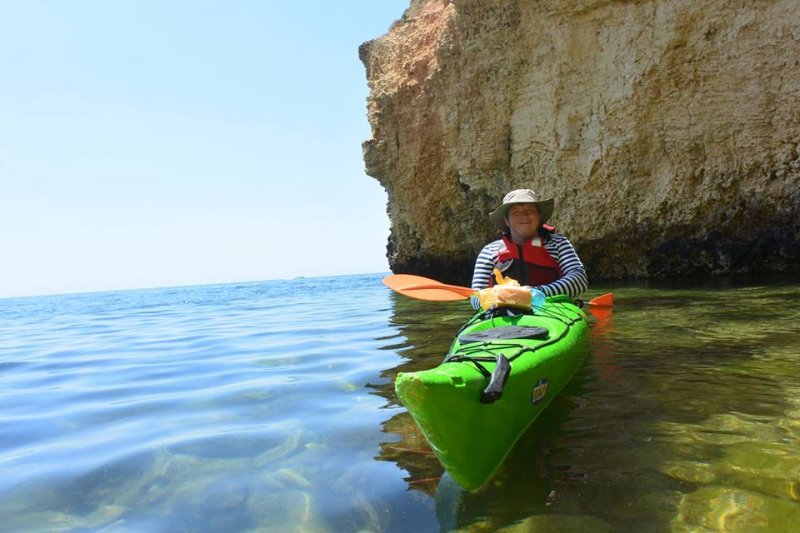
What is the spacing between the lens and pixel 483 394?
1996 mm

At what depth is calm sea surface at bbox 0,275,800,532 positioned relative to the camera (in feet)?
6.29

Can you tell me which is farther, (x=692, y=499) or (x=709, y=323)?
(x=709, y=323)

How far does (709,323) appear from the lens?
545 centimetres

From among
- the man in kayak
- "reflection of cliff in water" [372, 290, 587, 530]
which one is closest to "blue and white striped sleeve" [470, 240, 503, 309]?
the man in kayak

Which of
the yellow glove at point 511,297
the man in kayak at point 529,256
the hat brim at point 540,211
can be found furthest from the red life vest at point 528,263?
the yellow glove at point 511,297

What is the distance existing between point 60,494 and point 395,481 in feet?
4.42

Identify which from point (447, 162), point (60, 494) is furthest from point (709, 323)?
point (447, 162)

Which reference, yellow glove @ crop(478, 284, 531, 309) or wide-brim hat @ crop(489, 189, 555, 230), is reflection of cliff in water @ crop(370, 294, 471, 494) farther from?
wide-brim hat @ crop(489, 189, 555, 230)

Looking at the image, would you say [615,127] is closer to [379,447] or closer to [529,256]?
[529,256]

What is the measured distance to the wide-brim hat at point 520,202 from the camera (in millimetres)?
4371

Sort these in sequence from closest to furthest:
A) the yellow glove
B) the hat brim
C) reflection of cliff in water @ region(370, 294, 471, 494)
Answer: reflection of cliff in water @ region(370, 294, 471, 494), the yellow glove, the hat brim

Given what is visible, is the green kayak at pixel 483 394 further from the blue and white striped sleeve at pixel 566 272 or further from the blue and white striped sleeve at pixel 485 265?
the blue and white striped sleeve at pixel 485 265

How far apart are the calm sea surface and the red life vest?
737 mm

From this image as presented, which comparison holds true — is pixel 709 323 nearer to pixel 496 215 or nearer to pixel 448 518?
pixel 496 215
